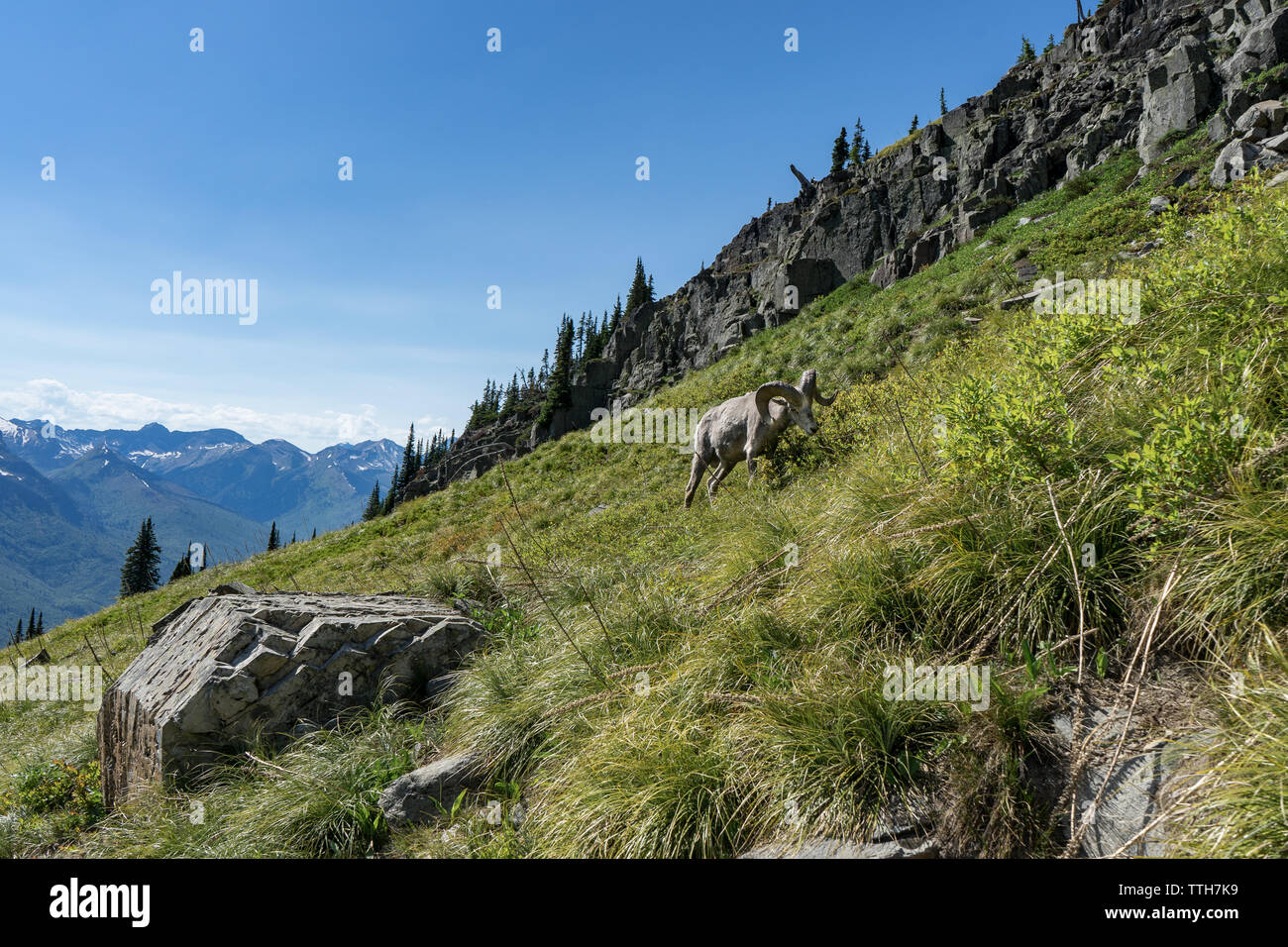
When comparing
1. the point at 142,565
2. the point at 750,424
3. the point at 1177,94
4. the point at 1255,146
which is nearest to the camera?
the point at 750,424

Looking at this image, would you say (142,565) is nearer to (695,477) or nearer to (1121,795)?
(695,477)

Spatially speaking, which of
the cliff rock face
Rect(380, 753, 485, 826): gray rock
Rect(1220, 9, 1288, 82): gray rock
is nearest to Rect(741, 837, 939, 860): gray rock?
Rect(380, 753, 485, 826): gray rock

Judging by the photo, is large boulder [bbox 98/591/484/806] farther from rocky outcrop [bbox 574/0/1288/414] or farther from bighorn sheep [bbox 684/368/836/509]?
rocky outcrop [bbox 574/0/1288/414]

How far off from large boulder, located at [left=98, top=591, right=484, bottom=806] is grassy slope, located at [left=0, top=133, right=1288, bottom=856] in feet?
1.40

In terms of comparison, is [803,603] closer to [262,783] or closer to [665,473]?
[262,783]

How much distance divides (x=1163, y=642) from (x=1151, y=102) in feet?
131

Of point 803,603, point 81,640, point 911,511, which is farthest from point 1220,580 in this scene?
point 81,640

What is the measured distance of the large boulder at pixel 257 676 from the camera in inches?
217

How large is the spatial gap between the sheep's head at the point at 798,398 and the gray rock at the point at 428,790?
25.3 feet

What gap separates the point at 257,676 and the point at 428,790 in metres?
2.63

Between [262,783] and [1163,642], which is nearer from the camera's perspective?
[1163,642]

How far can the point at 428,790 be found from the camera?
172 inches

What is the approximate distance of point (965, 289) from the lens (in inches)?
774

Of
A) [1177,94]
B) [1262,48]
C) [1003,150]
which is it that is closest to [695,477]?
[1177,94]
